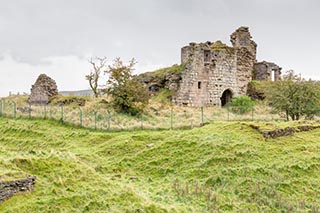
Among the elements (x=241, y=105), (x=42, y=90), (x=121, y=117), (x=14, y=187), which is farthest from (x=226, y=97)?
(x=14, y=187)

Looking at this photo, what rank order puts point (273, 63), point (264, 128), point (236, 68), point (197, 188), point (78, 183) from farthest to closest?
point (273, 63), point (236, 68), point (264, 128), point (197, 188), point (78, 183)

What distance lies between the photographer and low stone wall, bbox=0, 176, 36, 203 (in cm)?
1100

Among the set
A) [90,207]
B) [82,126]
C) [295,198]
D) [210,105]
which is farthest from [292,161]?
[210,105]

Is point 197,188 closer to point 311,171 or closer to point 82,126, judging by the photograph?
point 311,171

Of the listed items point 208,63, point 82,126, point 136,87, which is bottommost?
point 82,126

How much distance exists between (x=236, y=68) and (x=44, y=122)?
20.2 metres

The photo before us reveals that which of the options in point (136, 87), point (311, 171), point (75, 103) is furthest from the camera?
point (75, 103)

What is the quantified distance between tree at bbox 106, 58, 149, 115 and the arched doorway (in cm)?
1169

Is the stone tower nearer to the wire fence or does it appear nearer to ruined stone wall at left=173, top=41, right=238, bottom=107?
ruined stone wall at left=173, top=41, right=238, bottom=107

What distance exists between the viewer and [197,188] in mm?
13406

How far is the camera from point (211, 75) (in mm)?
34156

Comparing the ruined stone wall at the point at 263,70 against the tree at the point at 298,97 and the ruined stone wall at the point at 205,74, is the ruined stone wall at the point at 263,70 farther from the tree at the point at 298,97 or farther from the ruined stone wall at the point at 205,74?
the tree at the point at 298,97

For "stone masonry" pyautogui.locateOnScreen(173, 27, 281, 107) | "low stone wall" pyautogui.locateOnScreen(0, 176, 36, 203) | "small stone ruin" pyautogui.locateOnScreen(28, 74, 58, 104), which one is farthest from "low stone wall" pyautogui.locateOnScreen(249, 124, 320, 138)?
"small stone ruin" pyautogui.locateOnScreen(28, 74, 58, 104)

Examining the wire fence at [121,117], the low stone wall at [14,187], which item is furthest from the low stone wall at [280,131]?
the low stone wall at [14,187]
